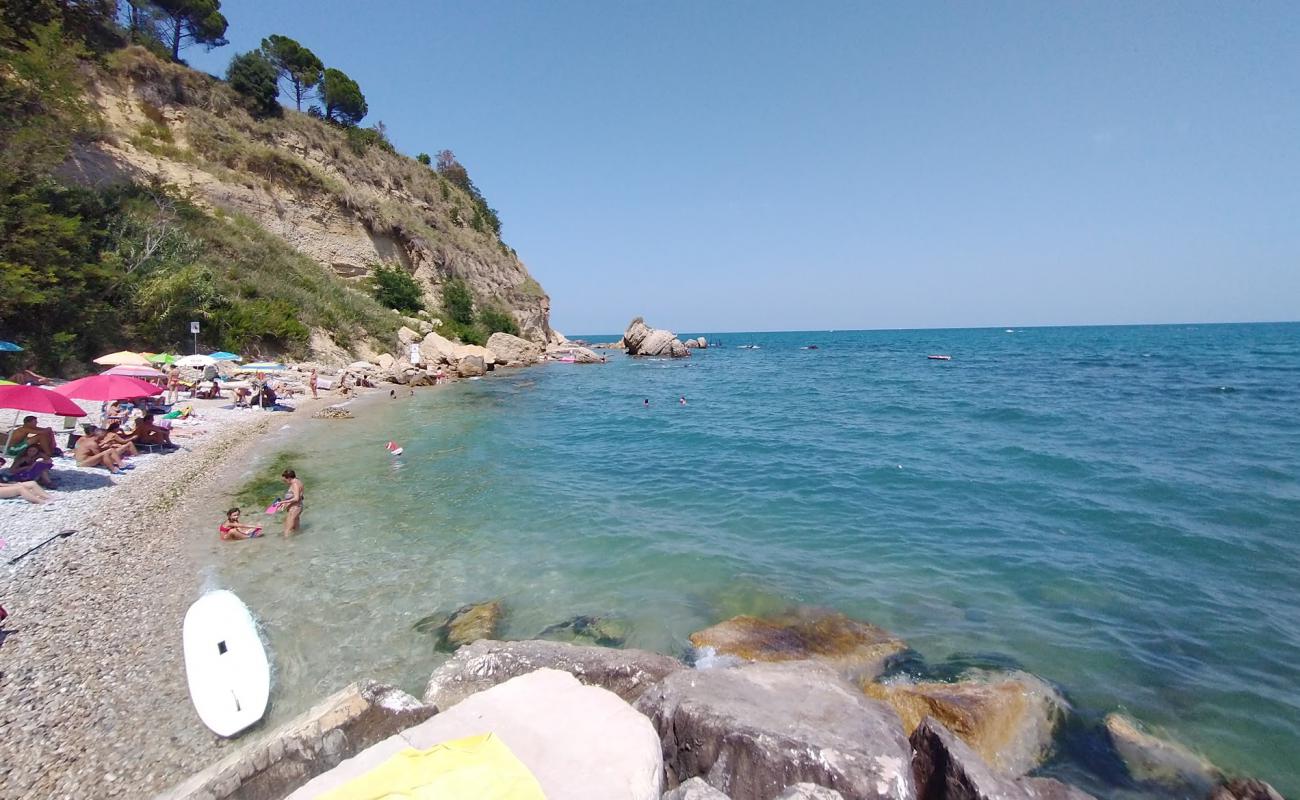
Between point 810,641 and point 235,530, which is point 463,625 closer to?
point 810,641

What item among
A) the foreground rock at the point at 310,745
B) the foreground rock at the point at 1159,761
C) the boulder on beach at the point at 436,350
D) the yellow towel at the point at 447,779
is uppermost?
the boulder on beach at the point at 436,350

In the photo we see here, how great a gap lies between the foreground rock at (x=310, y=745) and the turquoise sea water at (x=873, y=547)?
5.42 feet

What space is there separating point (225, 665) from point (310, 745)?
2284 mm

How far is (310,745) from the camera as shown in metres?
3.88

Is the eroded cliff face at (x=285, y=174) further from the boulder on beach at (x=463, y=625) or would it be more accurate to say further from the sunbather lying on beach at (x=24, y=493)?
the boulder on beach at (x=463, y=625)

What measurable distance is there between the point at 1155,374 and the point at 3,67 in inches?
2130

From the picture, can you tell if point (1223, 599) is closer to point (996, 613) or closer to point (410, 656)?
point (996, 613)

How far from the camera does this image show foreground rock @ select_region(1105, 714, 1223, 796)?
182 inches

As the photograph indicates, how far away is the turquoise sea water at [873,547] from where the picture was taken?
241 inches

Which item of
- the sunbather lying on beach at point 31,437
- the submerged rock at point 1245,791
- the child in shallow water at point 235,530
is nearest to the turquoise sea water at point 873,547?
the child in shallow water at point 235,530

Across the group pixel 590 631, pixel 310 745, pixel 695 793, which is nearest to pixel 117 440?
pixel 590 631

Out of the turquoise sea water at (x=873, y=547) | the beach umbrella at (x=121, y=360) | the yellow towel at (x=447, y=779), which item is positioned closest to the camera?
the yellow towel at (x=447, y=779)

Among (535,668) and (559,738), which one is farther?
(535,668)

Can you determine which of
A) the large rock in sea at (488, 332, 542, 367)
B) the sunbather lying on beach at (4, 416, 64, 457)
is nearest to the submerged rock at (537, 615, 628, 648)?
the sunbather lying on beach at (4, 416, 64, 457)
